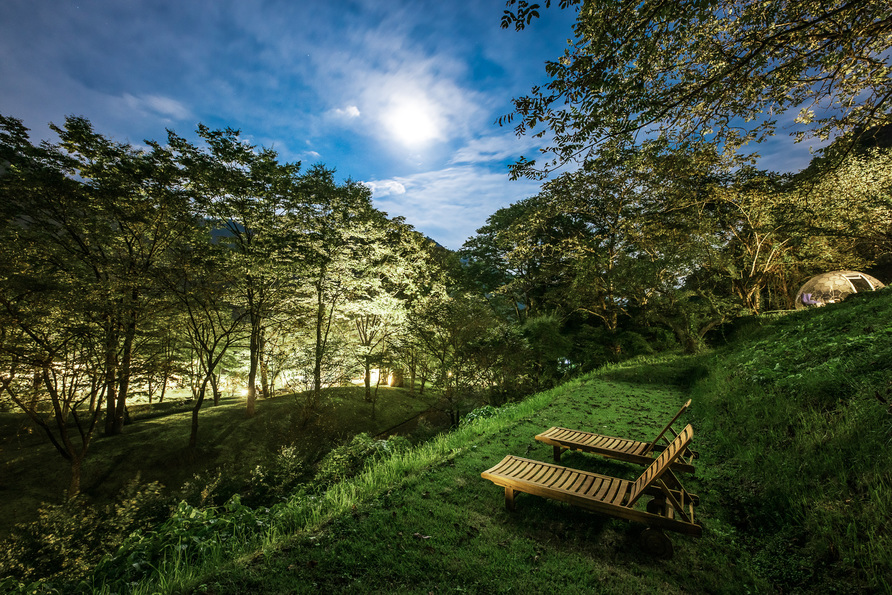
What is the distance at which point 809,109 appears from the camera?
4953 mm

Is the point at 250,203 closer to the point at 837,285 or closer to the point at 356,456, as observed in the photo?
the point at 356,456

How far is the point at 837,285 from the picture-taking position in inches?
634

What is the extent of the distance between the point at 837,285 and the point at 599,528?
2278 cm

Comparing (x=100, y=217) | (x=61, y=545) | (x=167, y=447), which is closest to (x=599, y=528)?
(x=61, y=545)

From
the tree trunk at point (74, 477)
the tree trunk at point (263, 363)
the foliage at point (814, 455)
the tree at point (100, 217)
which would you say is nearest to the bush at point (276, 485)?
the tree trunk at point (74, 477)

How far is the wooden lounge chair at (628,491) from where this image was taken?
9.26ft

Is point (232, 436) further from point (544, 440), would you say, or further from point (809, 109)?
point (809, 109)

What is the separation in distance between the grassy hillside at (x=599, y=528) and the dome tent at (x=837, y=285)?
1650 cm

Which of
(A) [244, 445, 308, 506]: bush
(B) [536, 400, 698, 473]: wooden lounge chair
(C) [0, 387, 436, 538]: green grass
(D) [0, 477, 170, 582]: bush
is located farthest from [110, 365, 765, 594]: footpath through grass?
(C) [0, 387, 436, 538]: green grass

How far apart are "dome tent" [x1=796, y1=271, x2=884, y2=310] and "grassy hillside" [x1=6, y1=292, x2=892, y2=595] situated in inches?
649

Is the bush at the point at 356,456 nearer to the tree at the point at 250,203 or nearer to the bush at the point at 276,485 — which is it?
the bush at the point at 276,485

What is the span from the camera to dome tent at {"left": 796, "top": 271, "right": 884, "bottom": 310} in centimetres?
1584

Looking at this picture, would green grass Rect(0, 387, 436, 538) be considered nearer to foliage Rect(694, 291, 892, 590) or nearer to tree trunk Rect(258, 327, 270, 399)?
tree trunk Rect(258, 327, 270, 399)

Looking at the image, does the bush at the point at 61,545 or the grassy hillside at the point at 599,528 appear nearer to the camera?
the grassy hillside at the point at 599,528
